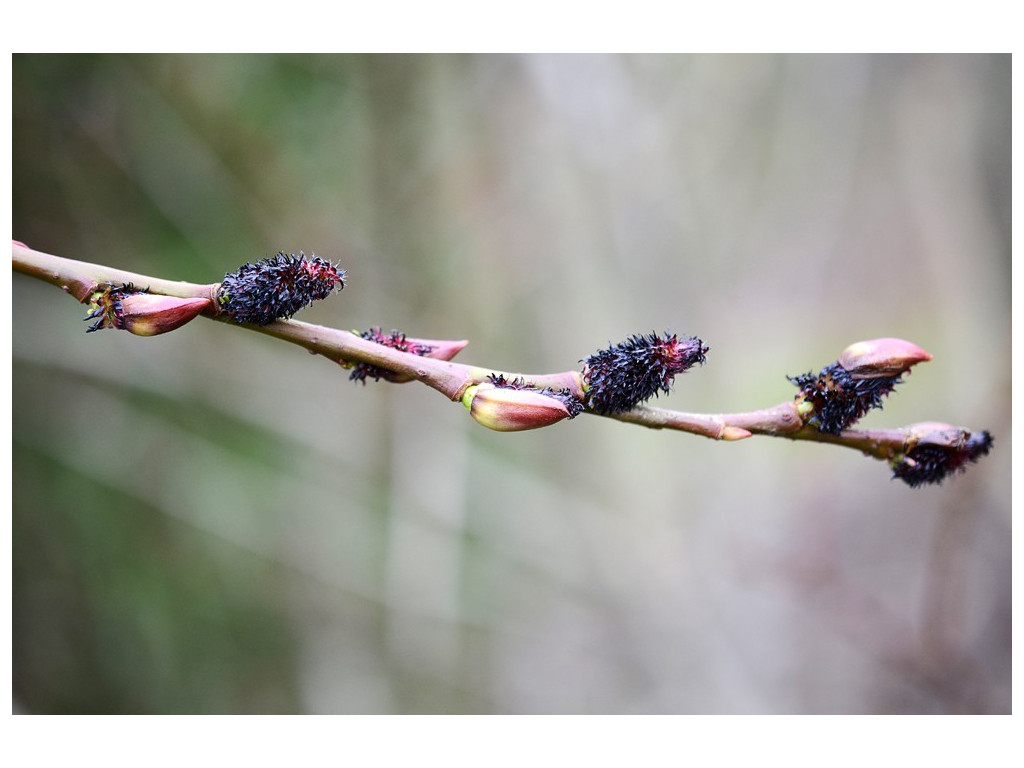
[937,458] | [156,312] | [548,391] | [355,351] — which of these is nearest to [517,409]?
[548,391]

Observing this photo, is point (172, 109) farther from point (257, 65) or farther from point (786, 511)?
point (786, 511)

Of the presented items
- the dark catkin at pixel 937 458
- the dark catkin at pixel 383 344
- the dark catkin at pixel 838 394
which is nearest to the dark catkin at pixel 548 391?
the dark catkin at pixel 383 344

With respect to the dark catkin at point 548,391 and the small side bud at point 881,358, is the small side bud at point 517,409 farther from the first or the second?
the small side bud at point 881,358
